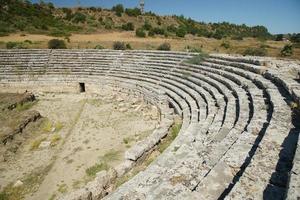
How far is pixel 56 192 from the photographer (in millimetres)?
8461

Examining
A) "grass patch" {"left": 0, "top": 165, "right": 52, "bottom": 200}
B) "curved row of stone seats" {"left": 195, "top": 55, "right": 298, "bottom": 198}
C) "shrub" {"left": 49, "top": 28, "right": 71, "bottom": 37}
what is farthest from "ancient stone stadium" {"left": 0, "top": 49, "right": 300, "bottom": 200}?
"shrub" {"left": 49, "top": 28, "right": 71, "bottom": 37}

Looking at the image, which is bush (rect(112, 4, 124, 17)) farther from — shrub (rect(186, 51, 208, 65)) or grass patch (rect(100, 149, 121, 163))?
grass patch (rect(100, 149, 121, 163))

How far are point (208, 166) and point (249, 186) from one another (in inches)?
46.3

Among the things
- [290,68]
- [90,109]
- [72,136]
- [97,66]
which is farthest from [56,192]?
[97,66]

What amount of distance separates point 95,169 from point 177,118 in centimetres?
439

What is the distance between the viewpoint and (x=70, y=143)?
11914 millimetres

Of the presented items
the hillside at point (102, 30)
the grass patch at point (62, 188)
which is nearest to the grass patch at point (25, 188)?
the grass patch at point (62, 188)

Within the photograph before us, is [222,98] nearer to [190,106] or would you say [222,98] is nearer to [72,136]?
[190,106]

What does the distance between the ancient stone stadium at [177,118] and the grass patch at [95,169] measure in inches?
2.9

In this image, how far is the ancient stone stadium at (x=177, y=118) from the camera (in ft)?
13.8

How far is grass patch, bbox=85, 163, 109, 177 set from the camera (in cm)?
920

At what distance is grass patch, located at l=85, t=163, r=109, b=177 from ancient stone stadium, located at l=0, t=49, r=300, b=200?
0.24 feet

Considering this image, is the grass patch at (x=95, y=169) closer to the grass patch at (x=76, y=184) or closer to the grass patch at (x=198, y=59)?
the grass patch at (x=76, y=184)

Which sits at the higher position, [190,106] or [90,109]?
[190,106]
